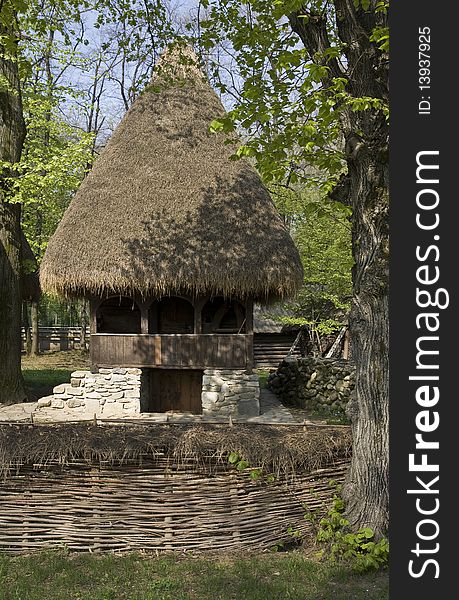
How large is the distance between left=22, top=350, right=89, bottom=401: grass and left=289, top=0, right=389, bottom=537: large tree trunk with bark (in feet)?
35.5

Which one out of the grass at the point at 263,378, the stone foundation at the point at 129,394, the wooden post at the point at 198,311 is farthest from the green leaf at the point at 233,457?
the grass at the point at 263,378

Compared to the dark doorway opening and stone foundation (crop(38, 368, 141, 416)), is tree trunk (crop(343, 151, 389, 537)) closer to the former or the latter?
stone foundation (crop(38, 368, 141, 416))

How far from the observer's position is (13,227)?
45.2 feet

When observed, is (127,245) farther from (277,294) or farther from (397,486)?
(397,486)

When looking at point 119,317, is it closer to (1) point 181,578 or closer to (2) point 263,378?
(2) point 263,378

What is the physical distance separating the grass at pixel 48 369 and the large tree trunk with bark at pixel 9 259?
0.86 meters

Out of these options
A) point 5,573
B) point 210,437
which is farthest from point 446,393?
point 5,573

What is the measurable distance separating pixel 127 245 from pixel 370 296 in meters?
7.93

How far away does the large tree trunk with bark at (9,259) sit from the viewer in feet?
44.0

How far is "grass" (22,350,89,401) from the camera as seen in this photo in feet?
52.4

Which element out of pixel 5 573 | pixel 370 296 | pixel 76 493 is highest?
pixel 370 296

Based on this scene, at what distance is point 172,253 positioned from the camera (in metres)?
12.2

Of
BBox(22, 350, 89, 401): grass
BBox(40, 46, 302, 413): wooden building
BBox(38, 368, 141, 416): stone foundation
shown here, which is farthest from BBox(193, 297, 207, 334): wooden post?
BBox(22, 350, 89, 401): grass

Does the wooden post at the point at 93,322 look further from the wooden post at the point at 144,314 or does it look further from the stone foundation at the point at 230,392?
the stone foundation at the point at 230,392
